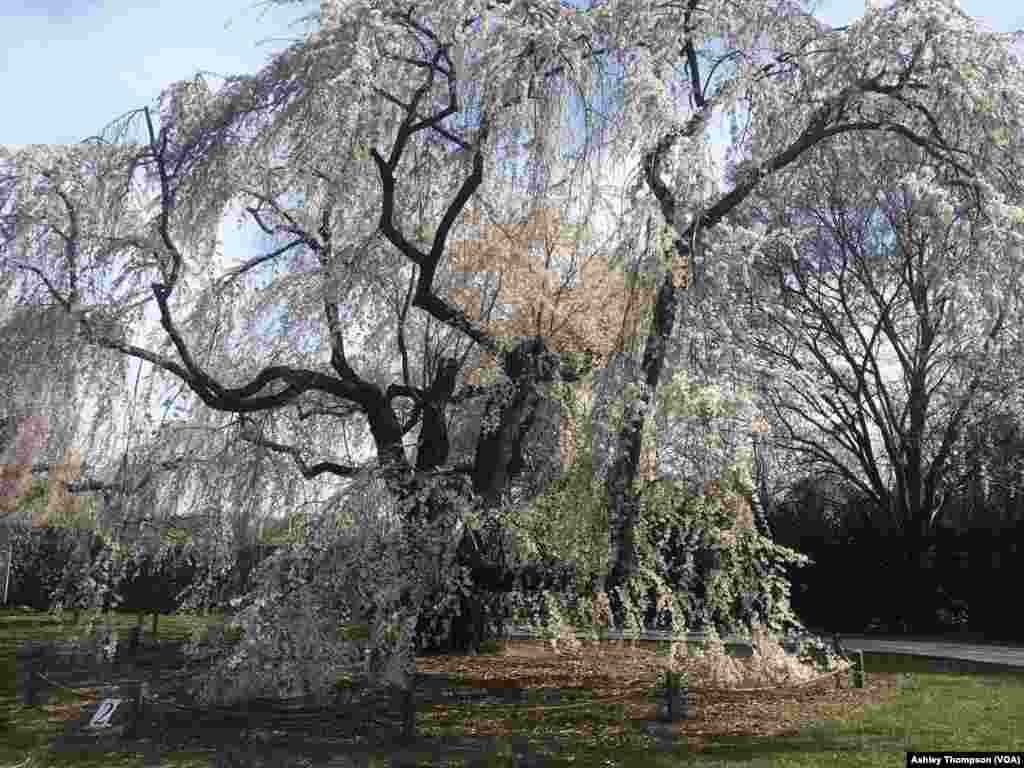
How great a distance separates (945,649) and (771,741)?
849 centimetres

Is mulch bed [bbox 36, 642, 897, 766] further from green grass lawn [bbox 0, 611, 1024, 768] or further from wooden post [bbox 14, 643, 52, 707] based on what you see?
wooden post [bbox 14, 643, 52, 707]

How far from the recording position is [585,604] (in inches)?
344

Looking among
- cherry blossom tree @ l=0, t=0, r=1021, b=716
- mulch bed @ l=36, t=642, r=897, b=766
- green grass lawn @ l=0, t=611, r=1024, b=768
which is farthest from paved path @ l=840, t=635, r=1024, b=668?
cherry blossom tree @ l=0, t=0, r=1021, b=716

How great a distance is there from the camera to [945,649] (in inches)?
563

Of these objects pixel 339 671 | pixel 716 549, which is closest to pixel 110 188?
pixel 339 671

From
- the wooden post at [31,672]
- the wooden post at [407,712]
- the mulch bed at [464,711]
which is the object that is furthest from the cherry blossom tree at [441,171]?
the wooden post at [31,672]

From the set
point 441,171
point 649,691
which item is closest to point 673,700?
A: point 649,691

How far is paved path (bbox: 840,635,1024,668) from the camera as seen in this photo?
41.7 feet

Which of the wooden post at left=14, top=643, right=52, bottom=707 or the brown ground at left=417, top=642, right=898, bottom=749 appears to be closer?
the brown ground at left=417, top=642, right=898, bottom=749

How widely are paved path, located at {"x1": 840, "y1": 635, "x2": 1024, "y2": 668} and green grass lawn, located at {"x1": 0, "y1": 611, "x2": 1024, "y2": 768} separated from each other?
3129 mm

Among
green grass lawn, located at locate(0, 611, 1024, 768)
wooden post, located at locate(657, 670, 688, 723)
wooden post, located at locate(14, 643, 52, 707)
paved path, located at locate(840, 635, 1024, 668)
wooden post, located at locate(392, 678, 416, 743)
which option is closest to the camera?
green grass lawn, located at locate(0, 611, 1024, 768)

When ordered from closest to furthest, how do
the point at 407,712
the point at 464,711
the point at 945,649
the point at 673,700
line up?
the point at 407,712 < the point at 673,700 < the point at 464,711 < the point at 945,649

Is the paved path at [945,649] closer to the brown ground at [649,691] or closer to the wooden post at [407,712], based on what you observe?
the brown ground at [649,691]

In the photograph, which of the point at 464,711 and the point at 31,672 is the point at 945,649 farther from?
the point at 31,672
